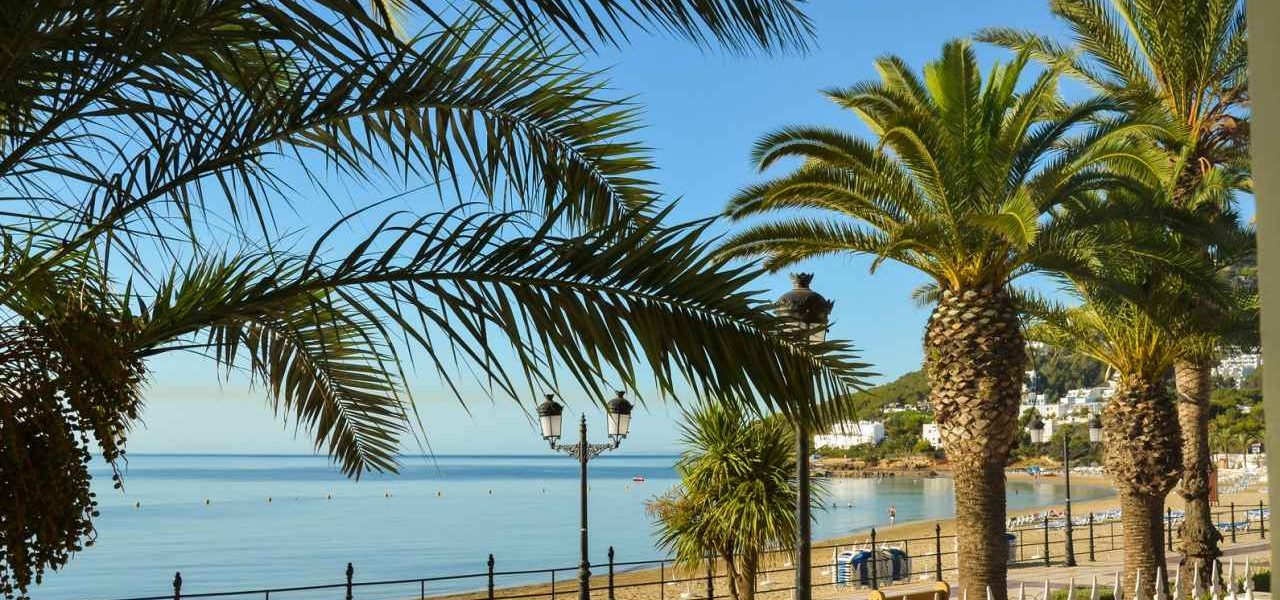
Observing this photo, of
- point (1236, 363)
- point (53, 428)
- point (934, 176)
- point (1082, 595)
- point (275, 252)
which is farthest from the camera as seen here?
point (1236, 363)

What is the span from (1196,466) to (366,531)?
→ 55.5 metres

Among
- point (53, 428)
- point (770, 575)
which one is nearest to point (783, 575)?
point (770, 575)

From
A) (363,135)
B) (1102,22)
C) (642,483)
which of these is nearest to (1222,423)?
(1102,22)

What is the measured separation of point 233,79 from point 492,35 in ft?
3.80

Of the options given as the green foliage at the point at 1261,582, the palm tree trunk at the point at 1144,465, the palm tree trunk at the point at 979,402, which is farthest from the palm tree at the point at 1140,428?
the palm tree trunk at the point at 979,402

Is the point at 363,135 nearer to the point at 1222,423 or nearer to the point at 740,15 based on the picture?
the point at 740,15

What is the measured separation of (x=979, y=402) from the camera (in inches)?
478

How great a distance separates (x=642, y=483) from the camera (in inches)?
5581

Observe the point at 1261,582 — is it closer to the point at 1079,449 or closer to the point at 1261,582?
the point at 1261,582

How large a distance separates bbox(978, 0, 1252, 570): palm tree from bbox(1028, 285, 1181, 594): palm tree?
0.61 metres

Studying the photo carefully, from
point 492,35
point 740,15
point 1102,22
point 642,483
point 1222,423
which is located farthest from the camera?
point 642,483

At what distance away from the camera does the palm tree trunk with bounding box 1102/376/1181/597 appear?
52.4 feet

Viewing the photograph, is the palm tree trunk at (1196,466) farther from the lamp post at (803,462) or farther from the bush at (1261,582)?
the lamp post at (803,462)

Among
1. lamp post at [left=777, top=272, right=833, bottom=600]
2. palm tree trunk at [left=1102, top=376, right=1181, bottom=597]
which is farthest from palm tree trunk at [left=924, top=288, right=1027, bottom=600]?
palm tree trunk at [left=1102, top=376, right=1181, bottom=597]
